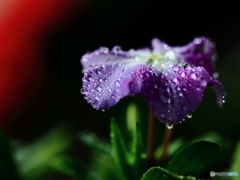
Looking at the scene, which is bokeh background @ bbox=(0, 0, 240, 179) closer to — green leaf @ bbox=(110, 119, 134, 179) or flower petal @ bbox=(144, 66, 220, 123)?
green leaf @ bbox=(110, 119, 134, 179)

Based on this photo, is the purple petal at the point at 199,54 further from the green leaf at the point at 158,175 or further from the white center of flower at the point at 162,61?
the green leaf at the point at 158,175

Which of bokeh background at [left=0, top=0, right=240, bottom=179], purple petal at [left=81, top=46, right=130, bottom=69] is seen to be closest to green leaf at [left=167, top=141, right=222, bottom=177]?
purple petal at [left=81, top=46, right=130, bottom=69]

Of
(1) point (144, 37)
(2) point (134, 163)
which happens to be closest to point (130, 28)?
(1) point (144, 37)

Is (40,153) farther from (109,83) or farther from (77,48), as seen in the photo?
(77,48)

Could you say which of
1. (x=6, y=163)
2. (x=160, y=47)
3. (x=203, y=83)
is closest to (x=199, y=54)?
(x=160, y=47)

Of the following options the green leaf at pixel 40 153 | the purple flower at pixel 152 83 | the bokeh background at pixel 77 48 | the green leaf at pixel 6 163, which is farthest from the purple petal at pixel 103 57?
the bokeh background at pixel 77 48

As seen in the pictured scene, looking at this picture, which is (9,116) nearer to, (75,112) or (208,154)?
(75,112)
